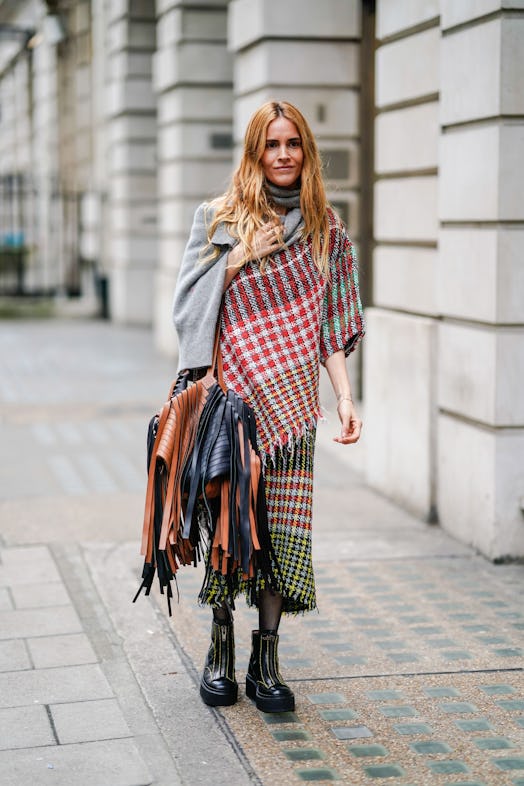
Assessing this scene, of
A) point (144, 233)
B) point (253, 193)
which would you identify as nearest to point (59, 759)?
point (253, 193)

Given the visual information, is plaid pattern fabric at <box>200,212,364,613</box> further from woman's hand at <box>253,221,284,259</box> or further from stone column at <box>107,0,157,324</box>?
stone column at <box>107,0,157,324</box>

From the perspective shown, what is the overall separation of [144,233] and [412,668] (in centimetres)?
1568

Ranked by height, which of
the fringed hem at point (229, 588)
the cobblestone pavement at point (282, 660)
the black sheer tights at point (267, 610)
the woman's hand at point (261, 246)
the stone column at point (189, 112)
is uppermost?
the stone column at point (189, 112)

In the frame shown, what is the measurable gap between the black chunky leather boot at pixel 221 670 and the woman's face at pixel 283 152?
1479 mm

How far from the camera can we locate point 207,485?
415 cm

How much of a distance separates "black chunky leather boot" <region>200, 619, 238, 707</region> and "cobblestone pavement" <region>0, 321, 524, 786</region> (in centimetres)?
5

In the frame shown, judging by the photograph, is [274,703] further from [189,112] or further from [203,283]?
[189,112]

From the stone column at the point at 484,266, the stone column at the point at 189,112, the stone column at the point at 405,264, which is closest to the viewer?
the stone column at the point at 484,266

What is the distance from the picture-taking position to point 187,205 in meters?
15.4

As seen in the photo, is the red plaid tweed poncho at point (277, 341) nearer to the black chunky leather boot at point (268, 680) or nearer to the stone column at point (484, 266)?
the black chunky leather boot at point (268, 680)

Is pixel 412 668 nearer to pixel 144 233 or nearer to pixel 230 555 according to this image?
pixel 230 555

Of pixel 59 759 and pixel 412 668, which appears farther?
pixel 412 668

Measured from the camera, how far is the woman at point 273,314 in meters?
4.22

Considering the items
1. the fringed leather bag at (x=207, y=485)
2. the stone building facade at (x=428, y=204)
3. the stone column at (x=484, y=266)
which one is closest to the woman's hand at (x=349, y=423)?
the fringed leather bag at (x=207, y=485)
